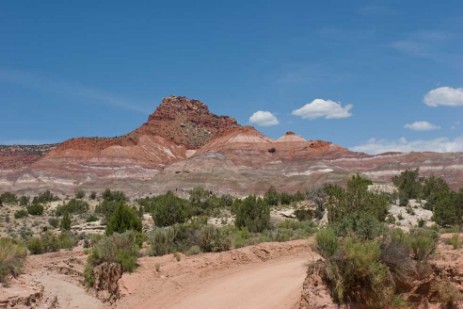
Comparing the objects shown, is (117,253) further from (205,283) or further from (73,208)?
(73,208)

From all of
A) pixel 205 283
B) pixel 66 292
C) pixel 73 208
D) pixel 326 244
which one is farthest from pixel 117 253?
pixel 73 208

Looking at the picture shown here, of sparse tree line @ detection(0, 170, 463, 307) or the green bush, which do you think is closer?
sparse tree line @ detection(0, 170, 463, 307)

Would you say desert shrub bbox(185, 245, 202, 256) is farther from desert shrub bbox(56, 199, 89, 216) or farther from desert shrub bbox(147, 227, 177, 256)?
desert shrub bbox(56, 199, 89, 216)

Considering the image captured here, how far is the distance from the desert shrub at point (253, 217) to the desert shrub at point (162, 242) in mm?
8867

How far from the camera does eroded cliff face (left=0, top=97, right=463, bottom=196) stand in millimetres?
85250

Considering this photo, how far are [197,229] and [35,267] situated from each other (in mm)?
7890

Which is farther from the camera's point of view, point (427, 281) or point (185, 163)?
point (185, 163)

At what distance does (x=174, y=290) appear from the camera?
634 inches

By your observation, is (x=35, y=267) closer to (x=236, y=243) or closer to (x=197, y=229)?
(x=197, y=229)

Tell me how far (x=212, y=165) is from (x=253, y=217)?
6678cm

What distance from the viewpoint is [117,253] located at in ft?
60.4

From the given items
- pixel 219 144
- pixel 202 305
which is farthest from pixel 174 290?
pixel 219 144

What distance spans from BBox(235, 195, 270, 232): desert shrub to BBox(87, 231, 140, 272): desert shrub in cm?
1112

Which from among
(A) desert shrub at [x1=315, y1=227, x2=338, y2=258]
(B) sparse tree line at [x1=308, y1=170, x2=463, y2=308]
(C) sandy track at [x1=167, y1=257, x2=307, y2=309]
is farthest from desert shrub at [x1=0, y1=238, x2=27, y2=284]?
(B) sparse tree line at [x1=308, y1=170, x2=463, y2=308]
